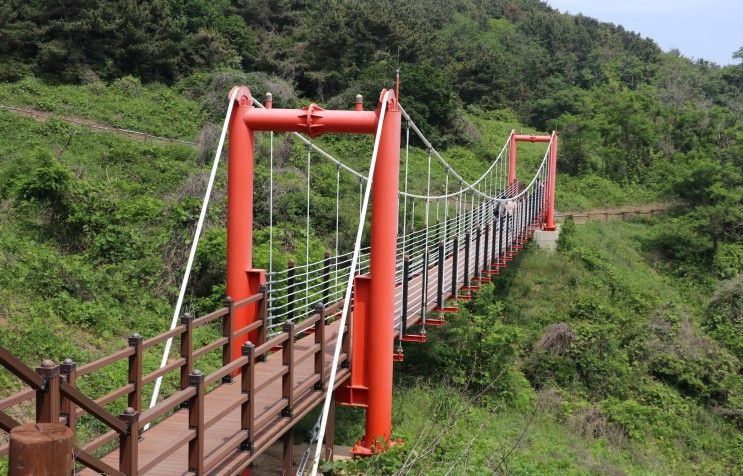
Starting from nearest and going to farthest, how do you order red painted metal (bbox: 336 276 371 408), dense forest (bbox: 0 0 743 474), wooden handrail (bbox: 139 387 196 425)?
1. wooden handrail (bbox: 139 387 196 425)
2. red painted metal (bbox: 336 276 371 408)
3. dense forest (bbox: 0 0 743 474)

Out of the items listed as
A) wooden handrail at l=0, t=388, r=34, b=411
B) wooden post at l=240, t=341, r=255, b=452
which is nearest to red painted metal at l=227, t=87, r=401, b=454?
wooden post at l=240, t=341, r=255, b=452

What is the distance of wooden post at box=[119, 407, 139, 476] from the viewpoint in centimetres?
320

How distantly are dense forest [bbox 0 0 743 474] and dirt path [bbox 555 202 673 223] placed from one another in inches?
13.6

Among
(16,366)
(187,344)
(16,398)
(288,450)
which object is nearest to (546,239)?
(288,450)

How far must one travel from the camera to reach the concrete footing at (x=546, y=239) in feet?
53.6

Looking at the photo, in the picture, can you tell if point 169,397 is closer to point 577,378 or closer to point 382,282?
point 382,282

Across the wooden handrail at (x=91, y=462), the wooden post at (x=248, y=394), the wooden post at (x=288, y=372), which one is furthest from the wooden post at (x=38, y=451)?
the wooden post at (x=288, y=372)

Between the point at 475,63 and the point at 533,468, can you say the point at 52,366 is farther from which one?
the point at 475,63

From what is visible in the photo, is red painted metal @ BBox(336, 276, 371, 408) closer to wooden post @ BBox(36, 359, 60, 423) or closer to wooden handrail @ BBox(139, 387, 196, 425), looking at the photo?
wooden handrail @ BBox(139, 387, 196, 425)

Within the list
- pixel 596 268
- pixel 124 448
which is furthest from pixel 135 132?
pixel 124 448

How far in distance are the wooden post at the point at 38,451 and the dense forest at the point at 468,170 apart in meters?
1.80

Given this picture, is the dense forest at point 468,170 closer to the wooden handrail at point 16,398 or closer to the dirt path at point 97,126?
the dirt path at point 97,126

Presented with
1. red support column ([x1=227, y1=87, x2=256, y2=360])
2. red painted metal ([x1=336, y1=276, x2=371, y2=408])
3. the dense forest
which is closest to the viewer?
red painted metal ([x1=336, y1=276, x2=371, y2=408])

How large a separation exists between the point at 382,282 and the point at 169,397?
2231mm
